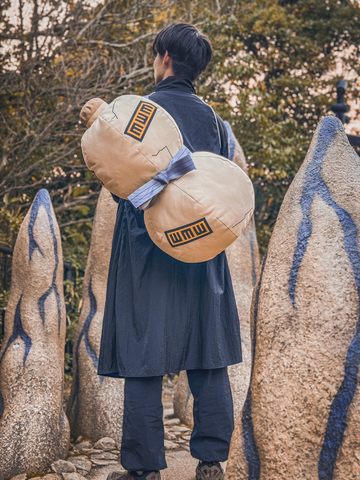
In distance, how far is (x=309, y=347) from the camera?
55.2 inches

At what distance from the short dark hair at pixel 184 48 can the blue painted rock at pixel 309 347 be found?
110cm

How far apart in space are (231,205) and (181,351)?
0.75m

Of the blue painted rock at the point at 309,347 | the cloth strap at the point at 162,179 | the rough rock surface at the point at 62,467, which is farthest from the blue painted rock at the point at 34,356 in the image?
the blue painted rock at the point at 309,347

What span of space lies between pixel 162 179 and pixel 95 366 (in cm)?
185

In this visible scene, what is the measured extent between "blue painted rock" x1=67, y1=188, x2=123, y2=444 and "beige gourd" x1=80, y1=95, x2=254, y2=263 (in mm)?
1638

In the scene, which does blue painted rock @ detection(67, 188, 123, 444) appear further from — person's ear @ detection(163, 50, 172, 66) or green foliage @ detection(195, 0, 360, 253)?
green foliage @ detection(195, 0, 360, 253)

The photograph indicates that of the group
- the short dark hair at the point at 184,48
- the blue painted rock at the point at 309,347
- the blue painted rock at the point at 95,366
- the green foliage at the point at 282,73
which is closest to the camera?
the blue painted rock at the point at 309,347

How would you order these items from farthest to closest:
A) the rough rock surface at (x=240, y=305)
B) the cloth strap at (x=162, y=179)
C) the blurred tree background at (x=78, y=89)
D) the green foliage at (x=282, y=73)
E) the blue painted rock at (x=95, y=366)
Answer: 1. the green foliage at (x=282, y=73)
2. the blurred tree background at (x=78, y=89)
3. the rough rock surface at (x=240, y=305)
4. the blue painted rock at (x=95, y=366)
5. the cloth strap at (x=162, y=179)

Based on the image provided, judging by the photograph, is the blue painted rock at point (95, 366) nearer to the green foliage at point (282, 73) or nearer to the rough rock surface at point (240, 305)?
the rough rock surface at point (240, 305)

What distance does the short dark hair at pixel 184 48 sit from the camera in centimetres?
241

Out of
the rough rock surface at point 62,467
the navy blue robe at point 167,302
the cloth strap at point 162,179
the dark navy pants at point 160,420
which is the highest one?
the cloth strap at point 162,179

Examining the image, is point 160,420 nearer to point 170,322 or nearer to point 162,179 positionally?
point 170,322

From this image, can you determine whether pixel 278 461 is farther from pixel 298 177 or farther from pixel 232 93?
pixel 232 93

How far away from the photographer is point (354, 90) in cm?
995
